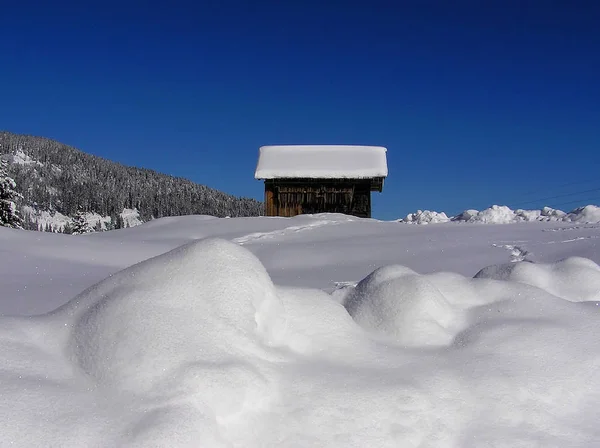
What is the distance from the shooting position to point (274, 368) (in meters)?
2.53

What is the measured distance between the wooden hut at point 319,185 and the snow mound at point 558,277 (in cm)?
1633

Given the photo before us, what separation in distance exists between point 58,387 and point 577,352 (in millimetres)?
2869

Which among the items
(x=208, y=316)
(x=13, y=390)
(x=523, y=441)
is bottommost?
(x=523, y=441)

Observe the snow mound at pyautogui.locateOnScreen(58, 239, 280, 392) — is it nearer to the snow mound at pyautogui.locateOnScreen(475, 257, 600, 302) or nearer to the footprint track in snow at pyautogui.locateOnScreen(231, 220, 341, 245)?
the snow mound at pyautogui.locateOnScreen(475, 257, 600, 302)

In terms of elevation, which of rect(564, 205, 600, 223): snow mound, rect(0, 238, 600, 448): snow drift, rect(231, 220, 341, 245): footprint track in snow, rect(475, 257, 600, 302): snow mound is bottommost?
rect(0, 238, 600, 448): snow drift

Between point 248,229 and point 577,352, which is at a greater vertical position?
point 248,229

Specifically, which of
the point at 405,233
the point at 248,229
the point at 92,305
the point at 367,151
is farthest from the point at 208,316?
the point at 367,151

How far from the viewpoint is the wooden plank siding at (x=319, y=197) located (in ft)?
70.1

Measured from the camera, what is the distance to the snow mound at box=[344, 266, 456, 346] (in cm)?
328

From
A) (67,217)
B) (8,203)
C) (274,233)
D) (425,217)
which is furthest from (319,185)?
(67,217)

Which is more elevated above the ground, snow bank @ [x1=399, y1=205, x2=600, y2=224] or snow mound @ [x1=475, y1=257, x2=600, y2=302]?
snow bank @ [x1=399, y1=205, x2=600, y2=224]

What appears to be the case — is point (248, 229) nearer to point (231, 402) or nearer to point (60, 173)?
point (231, 402)

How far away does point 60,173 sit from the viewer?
142m

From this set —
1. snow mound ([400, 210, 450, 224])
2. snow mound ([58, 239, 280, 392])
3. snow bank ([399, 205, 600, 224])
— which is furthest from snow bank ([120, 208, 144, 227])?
snow mound ([58, 239, 280, 392])
